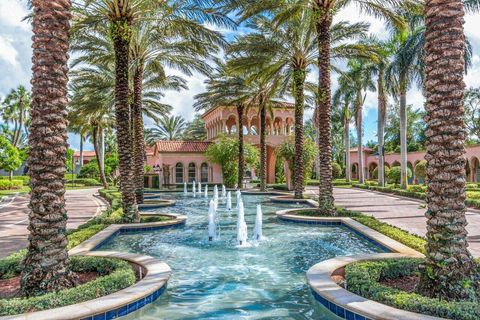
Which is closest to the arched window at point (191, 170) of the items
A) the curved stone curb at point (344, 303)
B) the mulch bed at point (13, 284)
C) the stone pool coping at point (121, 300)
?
the stone pool coping at point (121, 300)

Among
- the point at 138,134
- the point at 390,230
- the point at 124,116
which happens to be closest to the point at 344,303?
the point at 390,230

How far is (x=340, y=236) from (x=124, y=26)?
9679 mm

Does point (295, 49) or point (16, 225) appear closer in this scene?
point (16, 225)

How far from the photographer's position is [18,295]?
5.72 m

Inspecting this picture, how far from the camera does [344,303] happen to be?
5160 mm

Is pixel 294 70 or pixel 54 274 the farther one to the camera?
pixel 294 70

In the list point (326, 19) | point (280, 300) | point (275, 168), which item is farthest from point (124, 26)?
point (275, 168)

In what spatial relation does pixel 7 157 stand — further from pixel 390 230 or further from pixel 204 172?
pixel 390 230

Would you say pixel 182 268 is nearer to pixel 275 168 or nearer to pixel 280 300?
pixel 280 300

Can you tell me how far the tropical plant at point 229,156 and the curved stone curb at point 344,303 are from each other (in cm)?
2809

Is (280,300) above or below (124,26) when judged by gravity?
below

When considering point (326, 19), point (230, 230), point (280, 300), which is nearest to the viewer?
point (280, 300)

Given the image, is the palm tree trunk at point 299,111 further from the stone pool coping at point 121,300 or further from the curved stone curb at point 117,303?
the curved stone curb at point 117,303

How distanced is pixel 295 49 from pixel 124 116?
10084 mm
